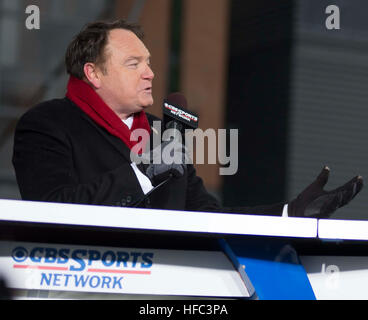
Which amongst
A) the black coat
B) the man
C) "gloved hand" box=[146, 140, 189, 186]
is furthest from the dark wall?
"gloved hand" box=[146, 140, 189, 186]

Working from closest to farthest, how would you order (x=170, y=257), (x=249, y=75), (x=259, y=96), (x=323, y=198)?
1. (x=170, y=257)
2. (x=323, y=198)
3. (x=259, y=96)
4. (x=249, y=75)

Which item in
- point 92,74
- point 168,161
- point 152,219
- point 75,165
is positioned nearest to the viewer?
point 152,219

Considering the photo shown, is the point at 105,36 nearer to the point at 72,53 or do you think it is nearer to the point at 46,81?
the point at 72,53

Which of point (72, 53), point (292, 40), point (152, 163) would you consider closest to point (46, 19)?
point (292, 40)

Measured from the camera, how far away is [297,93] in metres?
10.5

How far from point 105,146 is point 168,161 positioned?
545 millimetres

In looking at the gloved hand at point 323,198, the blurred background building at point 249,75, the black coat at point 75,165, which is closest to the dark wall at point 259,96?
the blurred background building at point 249,75

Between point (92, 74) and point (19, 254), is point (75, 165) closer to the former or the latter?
point (92, 74)

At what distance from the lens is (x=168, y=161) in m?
2.31

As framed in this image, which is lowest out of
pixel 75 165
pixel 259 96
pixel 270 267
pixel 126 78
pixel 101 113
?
pixel 259 96

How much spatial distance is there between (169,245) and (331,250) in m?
0.39

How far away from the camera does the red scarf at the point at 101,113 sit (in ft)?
9.38

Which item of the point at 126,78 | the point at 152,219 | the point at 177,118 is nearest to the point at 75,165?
the point at 126,78

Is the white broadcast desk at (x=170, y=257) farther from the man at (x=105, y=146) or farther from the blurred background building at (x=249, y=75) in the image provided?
the blurred background building at (x=249, y=75)
